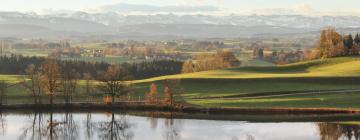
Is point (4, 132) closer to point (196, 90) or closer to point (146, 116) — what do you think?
point (146, 116)

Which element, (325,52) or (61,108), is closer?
(61,108)

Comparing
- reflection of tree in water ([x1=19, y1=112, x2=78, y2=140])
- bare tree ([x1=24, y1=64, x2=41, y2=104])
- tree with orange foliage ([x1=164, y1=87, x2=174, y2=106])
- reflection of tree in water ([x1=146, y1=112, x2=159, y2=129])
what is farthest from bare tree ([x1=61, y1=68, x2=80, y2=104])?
reflection of tree in water ([x1=146, y1=112, x2=159, y2=129])

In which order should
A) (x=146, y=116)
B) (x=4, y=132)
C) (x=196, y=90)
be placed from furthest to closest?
(x=196, y=90) < (x=146, y=116) < (x=4, y=132)

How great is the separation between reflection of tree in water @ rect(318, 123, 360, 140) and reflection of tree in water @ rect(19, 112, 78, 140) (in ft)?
93.3

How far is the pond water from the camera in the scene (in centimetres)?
7912

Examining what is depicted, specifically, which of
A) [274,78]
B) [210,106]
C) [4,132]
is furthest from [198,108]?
[274,78]

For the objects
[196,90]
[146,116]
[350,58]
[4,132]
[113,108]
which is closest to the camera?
[4,132]

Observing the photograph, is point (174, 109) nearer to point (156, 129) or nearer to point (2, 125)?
point (156, 129)

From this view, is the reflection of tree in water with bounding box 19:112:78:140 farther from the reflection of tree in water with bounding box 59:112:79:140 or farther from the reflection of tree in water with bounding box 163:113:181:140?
the reflection of tree in water with bounding box 163:113:181:140

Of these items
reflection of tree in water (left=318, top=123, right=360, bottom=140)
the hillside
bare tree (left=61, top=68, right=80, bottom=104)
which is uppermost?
reflection of tree in water (left=318, top=123, right=360, bottom=140)

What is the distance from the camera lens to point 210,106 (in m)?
103

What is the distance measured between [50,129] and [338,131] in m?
35.1

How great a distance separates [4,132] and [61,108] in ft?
74.9

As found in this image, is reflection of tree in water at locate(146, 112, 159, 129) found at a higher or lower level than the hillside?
higher
